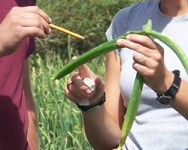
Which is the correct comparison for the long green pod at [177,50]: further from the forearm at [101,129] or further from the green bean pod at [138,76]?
the forearm at [101,129]

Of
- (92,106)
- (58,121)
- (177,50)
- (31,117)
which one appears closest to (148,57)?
(177,50)

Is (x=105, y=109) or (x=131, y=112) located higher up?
(x=131, y=112)

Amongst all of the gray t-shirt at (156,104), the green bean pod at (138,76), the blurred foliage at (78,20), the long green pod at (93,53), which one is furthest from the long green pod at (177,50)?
the blurred foliage at (78,20)

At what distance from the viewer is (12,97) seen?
220cm

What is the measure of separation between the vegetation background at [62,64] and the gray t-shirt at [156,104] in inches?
43.5

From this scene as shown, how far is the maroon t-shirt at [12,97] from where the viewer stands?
2.18 meters

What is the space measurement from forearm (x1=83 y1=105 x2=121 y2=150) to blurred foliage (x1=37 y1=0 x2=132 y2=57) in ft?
13.2

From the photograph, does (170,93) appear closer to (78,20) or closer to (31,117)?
(31,117)

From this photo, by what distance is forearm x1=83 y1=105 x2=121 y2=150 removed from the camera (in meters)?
2.30

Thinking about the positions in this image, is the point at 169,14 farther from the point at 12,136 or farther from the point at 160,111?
A: the point at 12,136

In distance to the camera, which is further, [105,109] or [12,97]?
[105,109]

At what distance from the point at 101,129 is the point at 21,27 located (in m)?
0.56

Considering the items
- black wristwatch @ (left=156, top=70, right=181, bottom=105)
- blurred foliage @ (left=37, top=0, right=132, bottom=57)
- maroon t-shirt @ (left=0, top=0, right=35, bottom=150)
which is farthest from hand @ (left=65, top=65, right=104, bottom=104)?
blurred foliage @ (left=37, top=0, right=132, bottom=57)

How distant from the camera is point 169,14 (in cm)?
231
